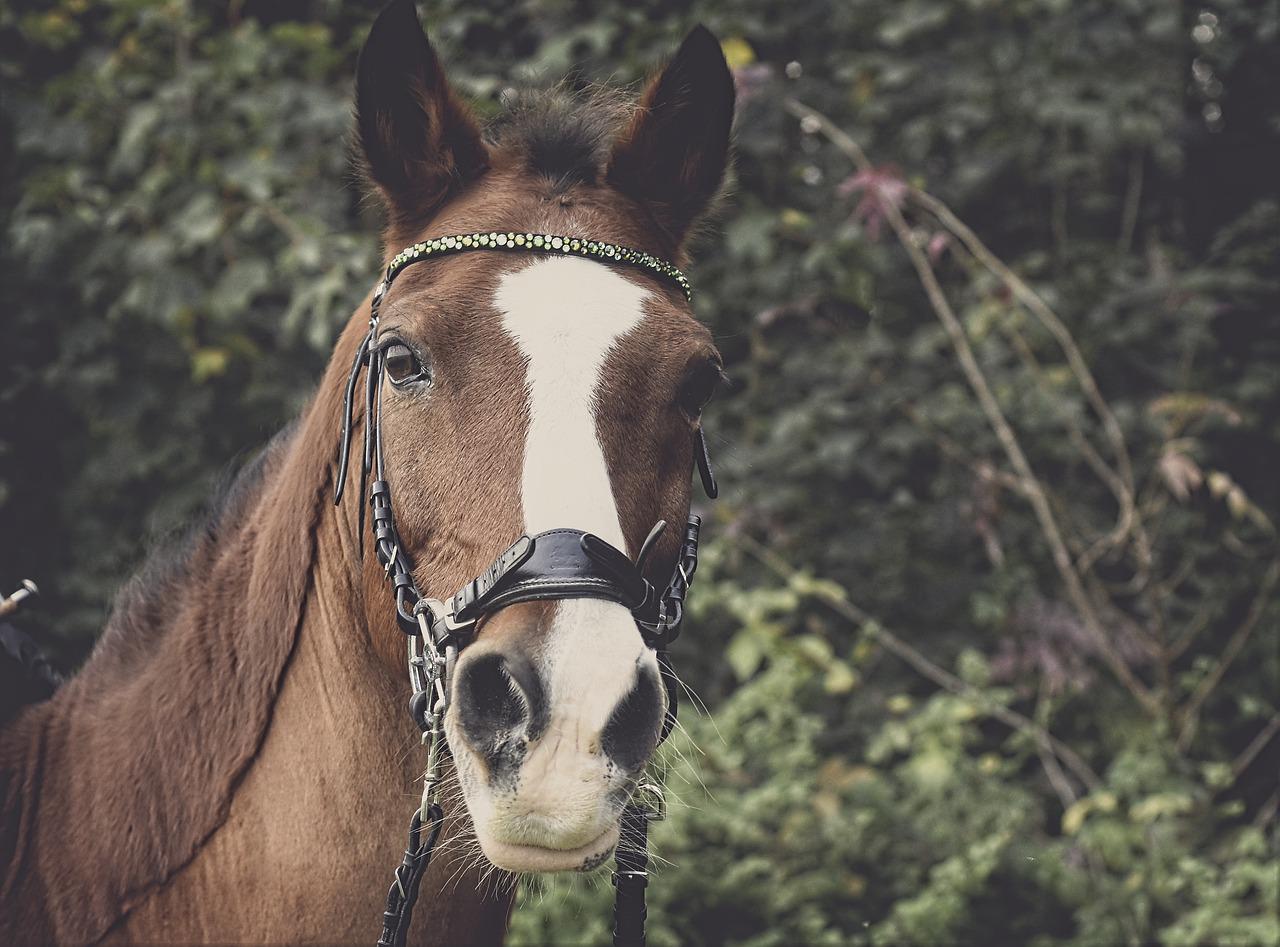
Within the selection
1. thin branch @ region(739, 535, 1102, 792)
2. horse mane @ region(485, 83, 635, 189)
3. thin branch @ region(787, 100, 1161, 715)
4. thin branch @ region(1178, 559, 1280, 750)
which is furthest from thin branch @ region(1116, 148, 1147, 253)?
horse mane @ region(485, 83, 635, 189)

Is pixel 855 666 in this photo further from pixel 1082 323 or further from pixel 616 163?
pixel 616 163

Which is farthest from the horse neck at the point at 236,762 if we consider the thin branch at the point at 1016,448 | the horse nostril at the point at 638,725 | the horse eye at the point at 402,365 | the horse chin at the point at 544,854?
the thin branch at the point at 1016,448

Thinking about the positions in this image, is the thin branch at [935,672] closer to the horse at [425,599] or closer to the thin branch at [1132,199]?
the thin branch at [1132,199]

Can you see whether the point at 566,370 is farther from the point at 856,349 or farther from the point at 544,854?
the point at 856,349

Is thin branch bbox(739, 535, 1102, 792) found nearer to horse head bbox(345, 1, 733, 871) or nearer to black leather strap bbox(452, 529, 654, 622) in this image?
horse head bbox(345, 1, 733, 871)

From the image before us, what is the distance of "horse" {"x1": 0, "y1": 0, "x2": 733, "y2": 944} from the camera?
1491 millimetres

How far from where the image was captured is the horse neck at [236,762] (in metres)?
1.88

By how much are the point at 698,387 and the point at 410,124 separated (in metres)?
0.70

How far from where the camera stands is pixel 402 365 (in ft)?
5.87

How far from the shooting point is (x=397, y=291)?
75.7 inches

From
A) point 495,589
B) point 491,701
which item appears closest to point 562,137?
point 495,589

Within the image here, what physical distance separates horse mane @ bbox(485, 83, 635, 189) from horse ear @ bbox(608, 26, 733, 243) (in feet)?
0.13

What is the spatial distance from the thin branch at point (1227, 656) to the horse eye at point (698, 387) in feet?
11.1

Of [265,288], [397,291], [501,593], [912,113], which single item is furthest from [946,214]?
[501,593]
